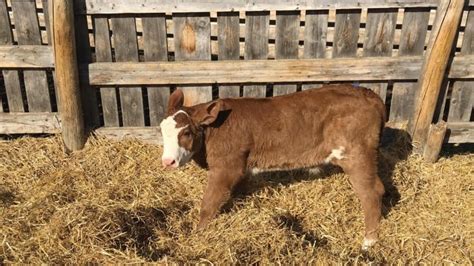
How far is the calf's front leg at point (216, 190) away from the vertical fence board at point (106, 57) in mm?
1639

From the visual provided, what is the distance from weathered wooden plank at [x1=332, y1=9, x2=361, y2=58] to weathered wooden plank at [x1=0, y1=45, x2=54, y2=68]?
290 cm

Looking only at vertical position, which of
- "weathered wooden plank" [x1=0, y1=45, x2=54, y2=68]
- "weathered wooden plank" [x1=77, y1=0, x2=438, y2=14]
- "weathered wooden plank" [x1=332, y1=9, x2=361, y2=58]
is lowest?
"weathered wooden plank" [x1=0, y1=45, x2=54, y2=68]

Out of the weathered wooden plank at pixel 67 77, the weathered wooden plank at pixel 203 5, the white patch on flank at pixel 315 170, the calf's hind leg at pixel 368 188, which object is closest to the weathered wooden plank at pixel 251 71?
the weathered wooden plank at pixel 67 77

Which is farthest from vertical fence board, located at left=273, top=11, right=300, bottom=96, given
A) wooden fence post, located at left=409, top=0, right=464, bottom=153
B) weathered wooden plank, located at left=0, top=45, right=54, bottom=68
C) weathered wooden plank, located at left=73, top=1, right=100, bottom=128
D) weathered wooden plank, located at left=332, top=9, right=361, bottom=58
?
weathered wooden plank, located at left=0, top=45, right=54, bottom=68

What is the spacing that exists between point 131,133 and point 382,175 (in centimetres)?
276

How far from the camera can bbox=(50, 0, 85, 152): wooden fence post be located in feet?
15.6

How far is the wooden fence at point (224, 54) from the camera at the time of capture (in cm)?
492

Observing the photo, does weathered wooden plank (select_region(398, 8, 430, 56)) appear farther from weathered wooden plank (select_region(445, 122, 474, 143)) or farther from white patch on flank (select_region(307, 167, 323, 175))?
white patch on flank (select_region(307, 167, 323, 175))

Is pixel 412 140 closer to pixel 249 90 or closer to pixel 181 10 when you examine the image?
pixel 249 90

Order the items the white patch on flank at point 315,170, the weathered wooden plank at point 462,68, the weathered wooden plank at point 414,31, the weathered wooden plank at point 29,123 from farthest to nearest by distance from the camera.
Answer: the weathered wooden plank at point 29,123, the weathered wooden plank at point 462,68, the weathered wooden plank at point 414,31, the white patch on flank at point 315,170

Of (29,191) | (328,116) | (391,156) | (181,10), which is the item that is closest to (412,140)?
(391,156)

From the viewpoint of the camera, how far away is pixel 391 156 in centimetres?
546

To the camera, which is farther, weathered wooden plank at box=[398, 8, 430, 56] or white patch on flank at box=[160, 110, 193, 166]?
weathered wooden plank at box=[398, 8, 430, 56]

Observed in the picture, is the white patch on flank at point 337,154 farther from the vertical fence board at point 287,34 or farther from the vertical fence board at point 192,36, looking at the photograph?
the vertical fence board at point 192,36
